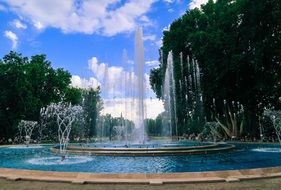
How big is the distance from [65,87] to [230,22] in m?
31.9

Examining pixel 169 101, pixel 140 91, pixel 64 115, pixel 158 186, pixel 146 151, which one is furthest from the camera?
pixel 169 101

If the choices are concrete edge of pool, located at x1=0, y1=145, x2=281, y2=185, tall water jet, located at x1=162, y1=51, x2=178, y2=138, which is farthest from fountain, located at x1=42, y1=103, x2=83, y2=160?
tall water jet, located at x1=162, y1=51, x2=178, y2=138

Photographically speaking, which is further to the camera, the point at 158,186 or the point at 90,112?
the point at 90,112

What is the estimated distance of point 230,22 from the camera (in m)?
42.2

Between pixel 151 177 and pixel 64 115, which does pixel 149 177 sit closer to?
pixel 151 177

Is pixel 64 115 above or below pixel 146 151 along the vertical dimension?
above

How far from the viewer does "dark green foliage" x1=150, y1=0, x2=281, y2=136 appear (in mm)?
37750

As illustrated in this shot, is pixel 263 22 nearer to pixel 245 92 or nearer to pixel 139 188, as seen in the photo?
pixel 245 92

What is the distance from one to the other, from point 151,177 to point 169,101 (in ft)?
112

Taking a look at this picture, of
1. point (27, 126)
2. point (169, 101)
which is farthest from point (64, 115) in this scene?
point (169, 101)

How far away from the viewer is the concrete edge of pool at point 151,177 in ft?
40.8

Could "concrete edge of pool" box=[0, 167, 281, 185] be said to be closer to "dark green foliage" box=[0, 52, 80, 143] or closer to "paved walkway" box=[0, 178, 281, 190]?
"paved walkway" box=[0, 178, 281, 190]

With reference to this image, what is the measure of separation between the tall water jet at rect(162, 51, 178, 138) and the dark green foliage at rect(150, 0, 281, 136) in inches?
34.6

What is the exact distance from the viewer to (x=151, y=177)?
1298 cm
